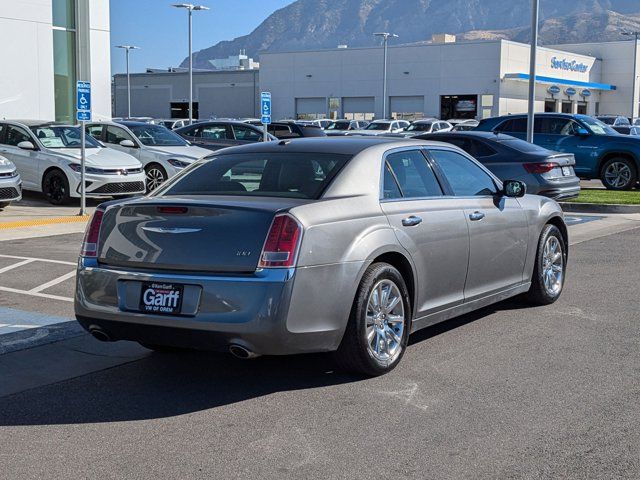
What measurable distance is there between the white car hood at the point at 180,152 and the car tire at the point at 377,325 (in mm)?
14019

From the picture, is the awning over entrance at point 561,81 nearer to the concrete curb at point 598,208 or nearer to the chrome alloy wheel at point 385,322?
the concrete curb at point 598,208

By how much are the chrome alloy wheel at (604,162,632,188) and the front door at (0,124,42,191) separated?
13.1 meters

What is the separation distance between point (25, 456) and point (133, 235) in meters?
1.61

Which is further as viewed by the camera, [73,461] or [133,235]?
[133,235]

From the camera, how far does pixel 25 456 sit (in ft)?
14.8

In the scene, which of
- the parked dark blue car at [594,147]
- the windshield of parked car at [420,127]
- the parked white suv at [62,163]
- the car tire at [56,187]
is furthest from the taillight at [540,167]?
the windshield of parked car at [420,127]

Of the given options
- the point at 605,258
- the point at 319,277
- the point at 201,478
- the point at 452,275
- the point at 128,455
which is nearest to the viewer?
the point at 201,478

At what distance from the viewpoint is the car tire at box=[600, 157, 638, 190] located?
2167cm

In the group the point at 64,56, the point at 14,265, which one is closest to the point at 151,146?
the point at 64,56

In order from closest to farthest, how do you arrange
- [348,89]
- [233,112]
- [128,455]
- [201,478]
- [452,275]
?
[201,478], [128,455], [452,275], [348,89], [233,112]

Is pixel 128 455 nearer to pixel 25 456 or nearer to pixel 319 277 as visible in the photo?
pixel 25 456

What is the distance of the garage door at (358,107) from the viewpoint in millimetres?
68062

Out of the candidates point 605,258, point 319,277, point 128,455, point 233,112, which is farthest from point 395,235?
point 233,112

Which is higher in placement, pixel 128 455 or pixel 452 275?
pixel 452 275
